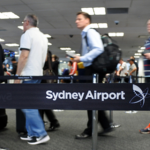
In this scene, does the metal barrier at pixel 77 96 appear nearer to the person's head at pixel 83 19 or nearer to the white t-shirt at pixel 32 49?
the white t-shirt at pixel 32 49

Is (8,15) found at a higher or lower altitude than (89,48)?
higher

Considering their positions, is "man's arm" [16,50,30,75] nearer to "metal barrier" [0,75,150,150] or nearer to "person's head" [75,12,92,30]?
"person's head" [75,12,92,30]

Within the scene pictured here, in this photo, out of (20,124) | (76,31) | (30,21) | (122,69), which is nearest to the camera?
(30,21)

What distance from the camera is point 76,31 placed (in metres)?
11.5

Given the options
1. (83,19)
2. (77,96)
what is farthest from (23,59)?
(77,96)

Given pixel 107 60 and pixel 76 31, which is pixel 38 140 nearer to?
pixel 107 60

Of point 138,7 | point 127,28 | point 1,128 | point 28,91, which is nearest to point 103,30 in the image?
point 127,28

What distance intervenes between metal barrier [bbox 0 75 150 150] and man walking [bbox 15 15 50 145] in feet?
3.10

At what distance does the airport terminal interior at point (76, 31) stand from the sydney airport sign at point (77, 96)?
0.07 meters

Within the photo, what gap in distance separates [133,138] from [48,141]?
1.02 m

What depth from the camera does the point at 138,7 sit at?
762 centimetres

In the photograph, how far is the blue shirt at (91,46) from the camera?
228 centimetres

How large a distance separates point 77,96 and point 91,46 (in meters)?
1.04

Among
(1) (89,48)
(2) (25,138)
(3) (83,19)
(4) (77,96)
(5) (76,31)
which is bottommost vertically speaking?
(2) (25,138)
